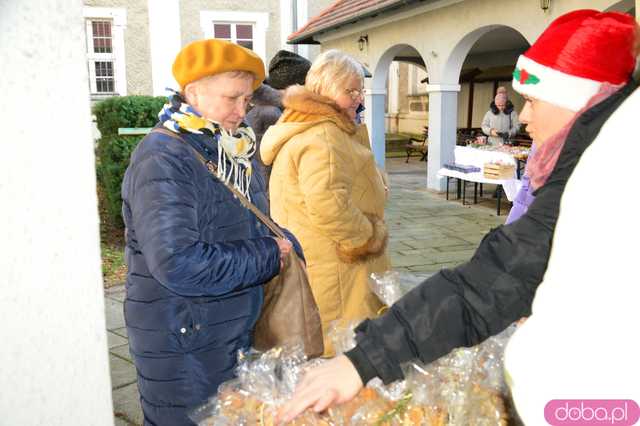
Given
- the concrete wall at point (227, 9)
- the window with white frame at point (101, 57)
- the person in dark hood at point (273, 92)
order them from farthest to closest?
the concrete wall at point (227, 9) → the window with white frame at point (101, 57) → the person in dark hood at point (273, 92)

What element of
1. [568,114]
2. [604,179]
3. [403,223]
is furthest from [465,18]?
[604,179]

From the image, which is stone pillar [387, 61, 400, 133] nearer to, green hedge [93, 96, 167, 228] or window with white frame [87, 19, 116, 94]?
window with white frame [87, 19, 116, 94]

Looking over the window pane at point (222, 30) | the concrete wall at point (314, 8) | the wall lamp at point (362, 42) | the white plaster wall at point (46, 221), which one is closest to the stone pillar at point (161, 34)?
the window pane at point (222, 30)

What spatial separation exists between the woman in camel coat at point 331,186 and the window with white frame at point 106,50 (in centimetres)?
1556

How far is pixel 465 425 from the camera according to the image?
136 centimetres

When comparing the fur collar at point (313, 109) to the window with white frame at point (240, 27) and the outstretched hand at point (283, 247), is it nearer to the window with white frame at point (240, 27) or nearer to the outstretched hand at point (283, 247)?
the outstretched hand at point (283, 247)

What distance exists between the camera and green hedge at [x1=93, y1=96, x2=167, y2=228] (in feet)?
24.4

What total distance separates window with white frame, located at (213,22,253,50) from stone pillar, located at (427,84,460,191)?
→ 28.3ft

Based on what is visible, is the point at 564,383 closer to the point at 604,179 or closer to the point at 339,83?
the point at 604,179

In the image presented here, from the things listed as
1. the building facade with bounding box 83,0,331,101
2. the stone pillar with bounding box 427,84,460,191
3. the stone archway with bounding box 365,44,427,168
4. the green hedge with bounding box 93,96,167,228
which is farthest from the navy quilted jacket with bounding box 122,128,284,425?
the building facade with bounding box 83,0,331,101

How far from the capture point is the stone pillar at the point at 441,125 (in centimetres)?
1165

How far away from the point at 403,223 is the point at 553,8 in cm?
368

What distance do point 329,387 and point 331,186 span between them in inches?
70.2

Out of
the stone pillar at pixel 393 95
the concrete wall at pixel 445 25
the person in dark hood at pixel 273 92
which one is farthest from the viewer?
the stone pillar at pixel 393 95
